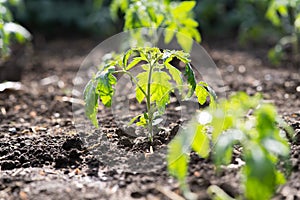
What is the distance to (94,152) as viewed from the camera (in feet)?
7.82

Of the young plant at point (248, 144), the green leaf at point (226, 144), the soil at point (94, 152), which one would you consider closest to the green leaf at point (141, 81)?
the soil at point (94, 152)

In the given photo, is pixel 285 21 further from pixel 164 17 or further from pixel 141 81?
pixel 141 81

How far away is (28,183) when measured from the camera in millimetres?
2055

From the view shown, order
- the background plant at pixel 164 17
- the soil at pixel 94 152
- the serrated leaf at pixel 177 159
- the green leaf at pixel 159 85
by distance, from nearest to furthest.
A: the serrated leaf at pixel 177 159 < the soil at pixel 94 152 < the green leaf at pixel 159 85 < the background plant at pixel 164 17

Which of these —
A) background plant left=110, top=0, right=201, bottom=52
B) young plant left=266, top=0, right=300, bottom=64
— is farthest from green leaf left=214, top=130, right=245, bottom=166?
young plant left=266, top=0, right=300, bottom=64

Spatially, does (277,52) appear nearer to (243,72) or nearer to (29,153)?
(243,72)

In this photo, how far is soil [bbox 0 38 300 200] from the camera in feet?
6.44

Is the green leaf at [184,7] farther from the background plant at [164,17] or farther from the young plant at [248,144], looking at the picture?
the young plant at [248,144]

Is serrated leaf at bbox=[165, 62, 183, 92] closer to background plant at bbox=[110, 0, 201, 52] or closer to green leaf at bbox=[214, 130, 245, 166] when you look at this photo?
green leaf at bbox=[214, 130, 245, 166]

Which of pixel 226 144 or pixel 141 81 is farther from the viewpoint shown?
pixel 141 81

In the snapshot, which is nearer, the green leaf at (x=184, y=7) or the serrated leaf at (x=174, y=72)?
the serrated leaf at (x=174, y=72)

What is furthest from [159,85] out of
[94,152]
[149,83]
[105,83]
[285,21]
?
[285,21]

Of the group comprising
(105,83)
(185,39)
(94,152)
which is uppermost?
(185,39)

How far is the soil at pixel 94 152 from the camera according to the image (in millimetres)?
1962
